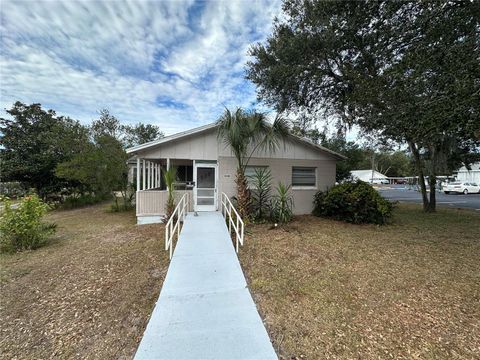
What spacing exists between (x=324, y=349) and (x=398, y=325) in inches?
46.8

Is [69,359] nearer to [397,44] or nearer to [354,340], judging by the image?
[354,340]

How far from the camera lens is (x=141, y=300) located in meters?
3.66

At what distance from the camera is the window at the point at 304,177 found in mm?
10555

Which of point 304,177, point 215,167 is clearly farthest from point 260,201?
point 304,177

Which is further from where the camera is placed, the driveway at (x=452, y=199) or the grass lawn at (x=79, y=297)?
the driveway at (x=452, y=199)

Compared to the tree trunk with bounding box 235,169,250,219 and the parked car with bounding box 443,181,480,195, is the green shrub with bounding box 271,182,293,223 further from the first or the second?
the parked car with bounding box 443,181,480,195

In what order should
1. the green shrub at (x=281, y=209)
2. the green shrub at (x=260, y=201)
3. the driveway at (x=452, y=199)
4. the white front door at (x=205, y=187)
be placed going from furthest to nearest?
1. the driveway at (x=452, y=199)
2. the white front door at (x=205, y=187)
3. the green shrub at (x=260, y=201)
4. the green shrub at (x=281, y=209)

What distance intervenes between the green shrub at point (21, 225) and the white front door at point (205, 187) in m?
4.87

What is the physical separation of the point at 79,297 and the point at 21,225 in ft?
13.3

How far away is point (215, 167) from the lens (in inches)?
380

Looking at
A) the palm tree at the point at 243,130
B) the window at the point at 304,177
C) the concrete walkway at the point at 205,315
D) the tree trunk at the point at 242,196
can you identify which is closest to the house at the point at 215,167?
the window at the point at 304,177

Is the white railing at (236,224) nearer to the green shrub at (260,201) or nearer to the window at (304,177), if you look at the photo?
the green shrub at (260,201)

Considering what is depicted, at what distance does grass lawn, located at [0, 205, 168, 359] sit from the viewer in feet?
9.02

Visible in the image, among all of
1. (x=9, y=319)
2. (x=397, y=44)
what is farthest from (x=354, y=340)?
(x=397, y=44)
